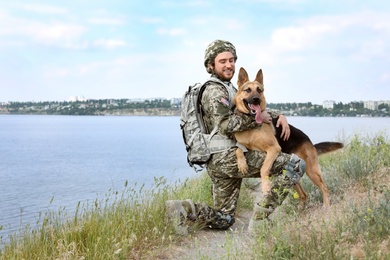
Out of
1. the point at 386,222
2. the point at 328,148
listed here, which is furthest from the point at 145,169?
the point at 386,222

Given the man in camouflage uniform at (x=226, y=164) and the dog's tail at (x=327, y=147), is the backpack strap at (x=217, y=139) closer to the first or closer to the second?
the man in camouflage uniform at (x=226, y=164)

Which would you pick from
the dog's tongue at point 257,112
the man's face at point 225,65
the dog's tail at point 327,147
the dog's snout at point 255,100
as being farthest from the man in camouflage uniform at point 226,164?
the dog's tail at point 327,147

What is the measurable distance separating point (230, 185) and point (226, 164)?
457 millimetres

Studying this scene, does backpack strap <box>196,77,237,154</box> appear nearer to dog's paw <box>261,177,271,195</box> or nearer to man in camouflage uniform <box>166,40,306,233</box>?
man in camouflage uniform <box>166,40,306,233</box>

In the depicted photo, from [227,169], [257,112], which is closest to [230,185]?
[227,169]

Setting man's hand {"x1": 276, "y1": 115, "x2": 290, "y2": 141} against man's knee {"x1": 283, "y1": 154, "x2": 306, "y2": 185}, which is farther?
man's hand {"x1": 276, "y1": 115, "x2": 290, "y2": 141}

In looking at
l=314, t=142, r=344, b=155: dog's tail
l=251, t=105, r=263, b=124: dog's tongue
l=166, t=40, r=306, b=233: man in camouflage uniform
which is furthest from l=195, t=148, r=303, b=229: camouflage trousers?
l=314, t=142, r=344, b=155: dog's tail

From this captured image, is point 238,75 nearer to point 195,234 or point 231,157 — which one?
point 231,157

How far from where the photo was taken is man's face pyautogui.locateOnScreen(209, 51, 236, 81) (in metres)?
5.84

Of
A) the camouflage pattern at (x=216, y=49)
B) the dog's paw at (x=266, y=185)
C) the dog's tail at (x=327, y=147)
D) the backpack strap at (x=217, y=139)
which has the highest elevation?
the camouflage pattern at (x=216, y=49)

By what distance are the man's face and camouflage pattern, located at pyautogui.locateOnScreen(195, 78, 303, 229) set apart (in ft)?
0.40

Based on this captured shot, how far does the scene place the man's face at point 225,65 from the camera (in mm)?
5836

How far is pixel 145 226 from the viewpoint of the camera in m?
5.76

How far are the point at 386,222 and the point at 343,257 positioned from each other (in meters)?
0.87
